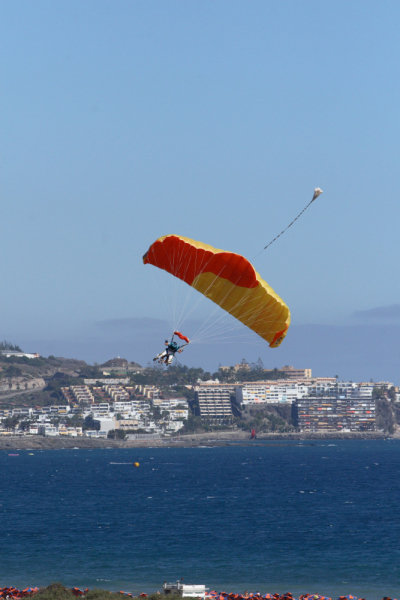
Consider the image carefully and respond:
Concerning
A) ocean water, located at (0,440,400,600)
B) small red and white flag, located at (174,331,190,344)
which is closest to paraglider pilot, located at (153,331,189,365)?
small red and white flag, located at (174,331,190,344)

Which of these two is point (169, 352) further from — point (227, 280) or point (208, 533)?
point (208, 533)

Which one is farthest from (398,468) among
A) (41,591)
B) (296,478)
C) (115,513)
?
(41,591)

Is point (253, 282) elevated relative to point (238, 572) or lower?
elevated

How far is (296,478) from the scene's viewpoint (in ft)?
325

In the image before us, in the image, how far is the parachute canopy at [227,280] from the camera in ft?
81.4

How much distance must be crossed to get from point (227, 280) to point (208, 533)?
97.2 ft

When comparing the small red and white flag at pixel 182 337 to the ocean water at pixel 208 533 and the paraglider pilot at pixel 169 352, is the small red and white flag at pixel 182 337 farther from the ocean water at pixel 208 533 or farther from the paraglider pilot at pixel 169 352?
the ocean water at pixel 208 533

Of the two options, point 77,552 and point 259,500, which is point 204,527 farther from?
point 259,500

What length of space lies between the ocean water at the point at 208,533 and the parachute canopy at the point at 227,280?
1399cm

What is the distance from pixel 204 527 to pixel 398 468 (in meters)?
77.1

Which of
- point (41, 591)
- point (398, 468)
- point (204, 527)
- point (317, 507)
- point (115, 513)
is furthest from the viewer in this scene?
point (398, 468)

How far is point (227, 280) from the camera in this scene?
84.8ft

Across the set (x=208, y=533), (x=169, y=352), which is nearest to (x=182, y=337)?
(x=169, y=352)

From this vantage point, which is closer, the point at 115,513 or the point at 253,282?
the point at 253,282
